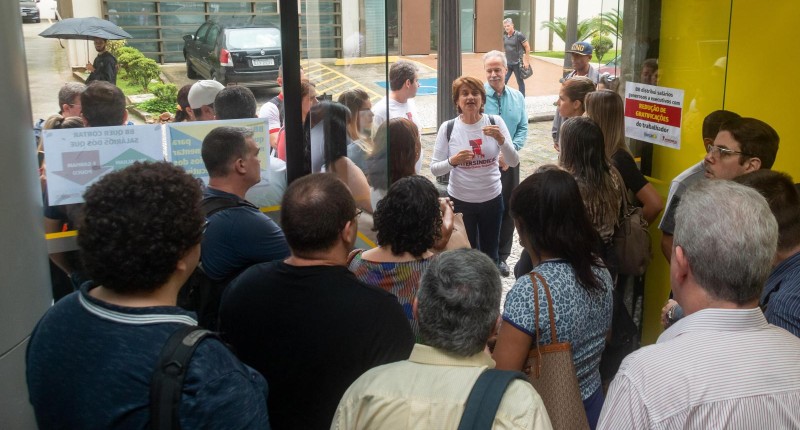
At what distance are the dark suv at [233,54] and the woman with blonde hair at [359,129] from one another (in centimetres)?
42

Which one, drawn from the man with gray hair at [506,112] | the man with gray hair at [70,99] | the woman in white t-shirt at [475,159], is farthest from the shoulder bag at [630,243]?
the man with gray hair at [506,112]

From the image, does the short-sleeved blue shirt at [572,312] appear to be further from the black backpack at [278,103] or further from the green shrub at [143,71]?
the green shrub at [143,71]

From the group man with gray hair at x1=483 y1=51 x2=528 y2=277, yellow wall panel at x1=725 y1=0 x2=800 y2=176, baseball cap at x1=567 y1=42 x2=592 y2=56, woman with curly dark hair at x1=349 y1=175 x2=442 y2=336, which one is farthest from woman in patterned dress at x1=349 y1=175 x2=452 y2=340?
baseball cap at x1=567 y1=42 x2=592 y2=56

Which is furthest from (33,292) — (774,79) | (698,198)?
(774,79)

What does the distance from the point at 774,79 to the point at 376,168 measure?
2505mm

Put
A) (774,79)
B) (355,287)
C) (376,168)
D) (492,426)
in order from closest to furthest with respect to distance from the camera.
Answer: (492,426) < (355,287) < (376,168) < (774,79)

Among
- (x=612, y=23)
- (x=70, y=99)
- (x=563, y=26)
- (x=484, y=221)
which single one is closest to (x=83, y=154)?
(x=70, y=99)

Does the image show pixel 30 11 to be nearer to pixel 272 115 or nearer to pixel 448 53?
pixel 272 115

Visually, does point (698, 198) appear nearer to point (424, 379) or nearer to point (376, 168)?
point (424, 379)

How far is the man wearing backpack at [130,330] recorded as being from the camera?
1.90 meters

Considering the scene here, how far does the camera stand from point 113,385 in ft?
6.25

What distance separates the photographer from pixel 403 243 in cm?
318

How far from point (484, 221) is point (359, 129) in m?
2.48

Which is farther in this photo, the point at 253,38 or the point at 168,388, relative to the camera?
the point at 253,38
